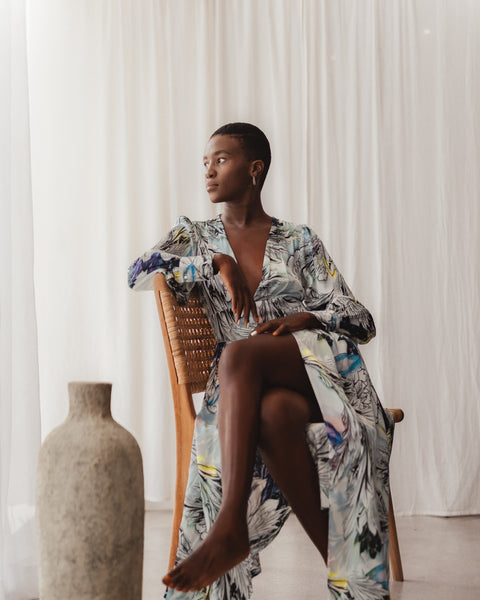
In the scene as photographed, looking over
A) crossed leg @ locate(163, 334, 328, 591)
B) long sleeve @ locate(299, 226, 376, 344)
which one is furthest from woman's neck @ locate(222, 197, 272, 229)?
crossed leg @ locate(163, 334, 328, 591)

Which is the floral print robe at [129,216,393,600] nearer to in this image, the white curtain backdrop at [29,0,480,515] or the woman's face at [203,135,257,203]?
the woman's face at [203,135,257,203]

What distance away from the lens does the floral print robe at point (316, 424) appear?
1.52m

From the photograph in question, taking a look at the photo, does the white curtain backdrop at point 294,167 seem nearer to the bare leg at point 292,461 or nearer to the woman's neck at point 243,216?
the woman's neck at point 243,216

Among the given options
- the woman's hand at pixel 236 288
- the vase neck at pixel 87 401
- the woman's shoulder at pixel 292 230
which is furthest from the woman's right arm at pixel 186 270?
the vase neck at pixel 87 401

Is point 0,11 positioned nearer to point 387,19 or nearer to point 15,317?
point 15,317

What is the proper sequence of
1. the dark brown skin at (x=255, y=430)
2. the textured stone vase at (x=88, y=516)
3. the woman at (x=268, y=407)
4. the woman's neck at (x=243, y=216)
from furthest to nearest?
1. the woman's neck at (x=243, y=216)
2. the woman at (x=268, y=407)
3. the dark brown skin at (x=255, y=430)
4. the textured stone vase at (x=88, y=516)

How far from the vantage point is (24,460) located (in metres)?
1.98

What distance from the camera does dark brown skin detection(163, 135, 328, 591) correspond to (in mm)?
1335

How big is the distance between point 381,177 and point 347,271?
0.44 m

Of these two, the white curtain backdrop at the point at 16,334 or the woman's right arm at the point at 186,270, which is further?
the white curtain backdrop at the point at 16,334

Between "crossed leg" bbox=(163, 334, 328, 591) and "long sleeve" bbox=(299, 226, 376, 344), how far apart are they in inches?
10.4

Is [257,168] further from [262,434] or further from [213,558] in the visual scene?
[213,558]

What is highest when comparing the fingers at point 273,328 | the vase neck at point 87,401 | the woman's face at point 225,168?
the woman's face at point 225,168

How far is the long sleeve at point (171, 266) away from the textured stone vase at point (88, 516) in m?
0.66
